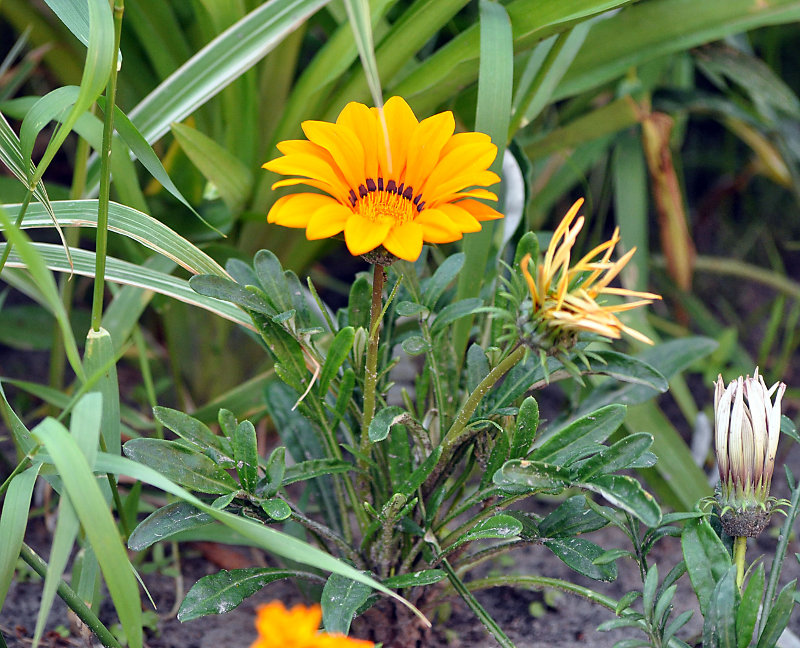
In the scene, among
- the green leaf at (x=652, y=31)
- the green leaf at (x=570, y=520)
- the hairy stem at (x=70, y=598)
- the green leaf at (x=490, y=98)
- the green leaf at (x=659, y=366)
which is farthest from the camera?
the green leaf at (x=652, y=31)

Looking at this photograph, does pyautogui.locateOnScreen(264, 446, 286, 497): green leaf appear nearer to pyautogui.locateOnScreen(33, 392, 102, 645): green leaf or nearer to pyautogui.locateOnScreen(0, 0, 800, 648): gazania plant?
pyautogui.locateOnScreen(0, 0, 800, 648): gazania plant

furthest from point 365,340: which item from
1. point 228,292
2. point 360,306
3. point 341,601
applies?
point 341,601

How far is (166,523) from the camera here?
0.73 meters

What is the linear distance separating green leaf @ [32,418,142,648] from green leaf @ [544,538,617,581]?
1.31 ft

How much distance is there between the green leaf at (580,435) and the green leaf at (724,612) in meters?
0.16

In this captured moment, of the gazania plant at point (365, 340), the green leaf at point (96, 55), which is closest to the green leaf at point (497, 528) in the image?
the gazania plant at point (365, 340)

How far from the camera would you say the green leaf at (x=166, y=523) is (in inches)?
27.9

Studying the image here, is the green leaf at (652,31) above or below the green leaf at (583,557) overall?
above

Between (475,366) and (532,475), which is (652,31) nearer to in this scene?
(475,366)

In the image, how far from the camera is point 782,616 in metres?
0.66

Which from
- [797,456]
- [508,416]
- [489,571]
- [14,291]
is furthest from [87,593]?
[797,456]

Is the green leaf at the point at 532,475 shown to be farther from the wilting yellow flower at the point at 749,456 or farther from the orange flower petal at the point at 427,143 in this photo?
the orange flower petal at the point at 427,143

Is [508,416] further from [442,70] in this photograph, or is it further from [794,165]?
[794,165]

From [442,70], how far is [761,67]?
76 cm
